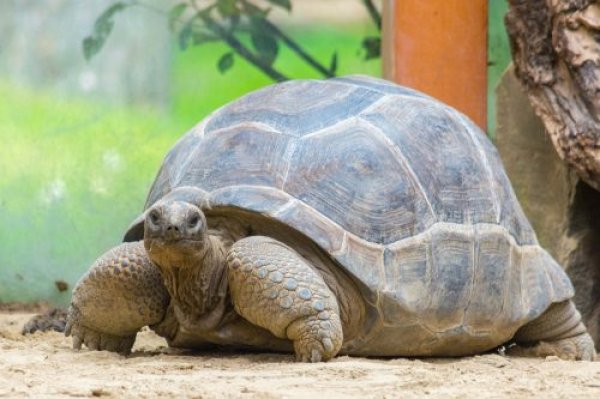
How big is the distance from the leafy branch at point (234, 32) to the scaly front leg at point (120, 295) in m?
2.65

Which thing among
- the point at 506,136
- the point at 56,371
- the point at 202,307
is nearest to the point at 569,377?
the point at 202,307

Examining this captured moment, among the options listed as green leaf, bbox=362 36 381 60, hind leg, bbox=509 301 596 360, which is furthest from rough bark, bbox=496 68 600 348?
hind leg, bbox=509 301 596 360

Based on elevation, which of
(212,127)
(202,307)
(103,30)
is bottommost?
(202,307)

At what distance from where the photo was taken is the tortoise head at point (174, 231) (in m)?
3.84

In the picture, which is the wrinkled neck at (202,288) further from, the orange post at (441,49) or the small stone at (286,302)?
the orange post at (441,49)

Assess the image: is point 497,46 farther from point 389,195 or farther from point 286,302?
point 286,302

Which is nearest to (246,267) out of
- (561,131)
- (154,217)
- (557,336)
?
(154,217)

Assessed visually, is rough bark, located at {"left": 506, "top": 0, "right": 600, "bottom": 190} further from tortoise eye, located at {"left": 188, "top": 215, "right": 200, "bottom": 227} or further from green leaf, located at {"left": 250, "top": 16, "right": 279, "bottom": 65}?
tortoise eye, located at {"left": 188, "top": 215, "right": 200, "bottom": 227}

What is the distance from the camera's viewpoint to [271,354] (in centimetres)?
422

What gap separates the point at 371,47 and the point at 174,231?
10.4ft

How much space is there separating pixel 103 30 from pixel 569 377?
388 cm

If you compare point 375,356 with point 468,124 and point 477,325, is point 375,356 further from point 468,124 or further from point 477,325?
point 468,124

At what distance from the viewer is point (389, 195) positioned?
4266 mm

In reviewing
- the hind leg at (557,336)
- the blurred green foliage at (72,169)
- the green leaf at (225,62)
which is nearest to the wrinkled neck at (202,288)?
the hind leg at (557,336)
